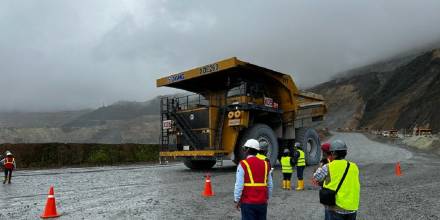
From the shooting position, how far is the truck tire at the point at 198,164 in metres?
18.9

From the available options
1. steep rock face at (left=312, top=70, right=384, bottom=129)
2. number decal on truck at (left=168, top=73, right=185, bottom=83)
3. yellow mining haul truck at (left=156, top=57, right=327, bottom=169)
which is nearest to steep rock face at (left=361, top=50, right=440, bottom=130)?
steep rock face at (left=312, top=70, right=384, bottom=129)

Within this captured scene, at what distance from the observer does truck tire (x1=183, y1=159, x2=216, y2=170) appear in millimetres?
18875

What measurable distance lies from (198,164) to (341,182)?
14.5 meters

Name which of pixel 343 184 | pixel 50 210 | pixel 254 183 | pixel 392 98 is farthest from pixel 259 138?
pixel 392 98

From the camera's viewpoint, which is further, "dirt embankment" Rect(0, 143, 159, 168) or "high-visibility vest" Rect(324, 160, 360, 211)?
"dirt embankment" Rect(0, 143, 159, 168)

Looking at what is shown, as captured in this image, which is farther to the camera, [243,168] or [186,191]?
[186,191]

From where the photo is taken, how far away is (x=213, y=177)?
15.3 metres

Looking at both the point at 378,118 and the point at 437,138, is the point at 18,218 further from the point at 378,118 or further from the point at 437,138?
the point at 378,118

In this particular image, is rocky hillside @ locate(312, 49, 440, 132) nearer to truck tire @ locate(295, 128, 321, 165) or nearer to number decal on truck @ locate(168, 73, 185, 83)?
truck tire @ locate(295, 128, 321, 165)

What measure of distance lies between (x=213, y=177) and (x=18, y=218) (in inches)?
314

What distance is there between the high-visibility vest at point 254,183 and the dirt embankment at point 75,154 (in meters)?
23.5

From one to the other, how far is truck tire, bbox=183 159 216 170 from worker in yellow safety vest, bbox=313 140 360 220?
46.3 feet

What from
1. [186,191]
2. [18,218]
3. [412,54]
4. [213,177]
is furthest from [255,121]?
[412,54]

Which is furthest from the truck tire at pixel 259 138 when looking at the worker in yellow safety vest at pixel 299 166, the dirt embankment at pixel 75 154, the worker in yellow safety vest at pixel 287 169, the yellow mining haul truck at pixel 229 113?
the dirt embankment at pixel 75 154
